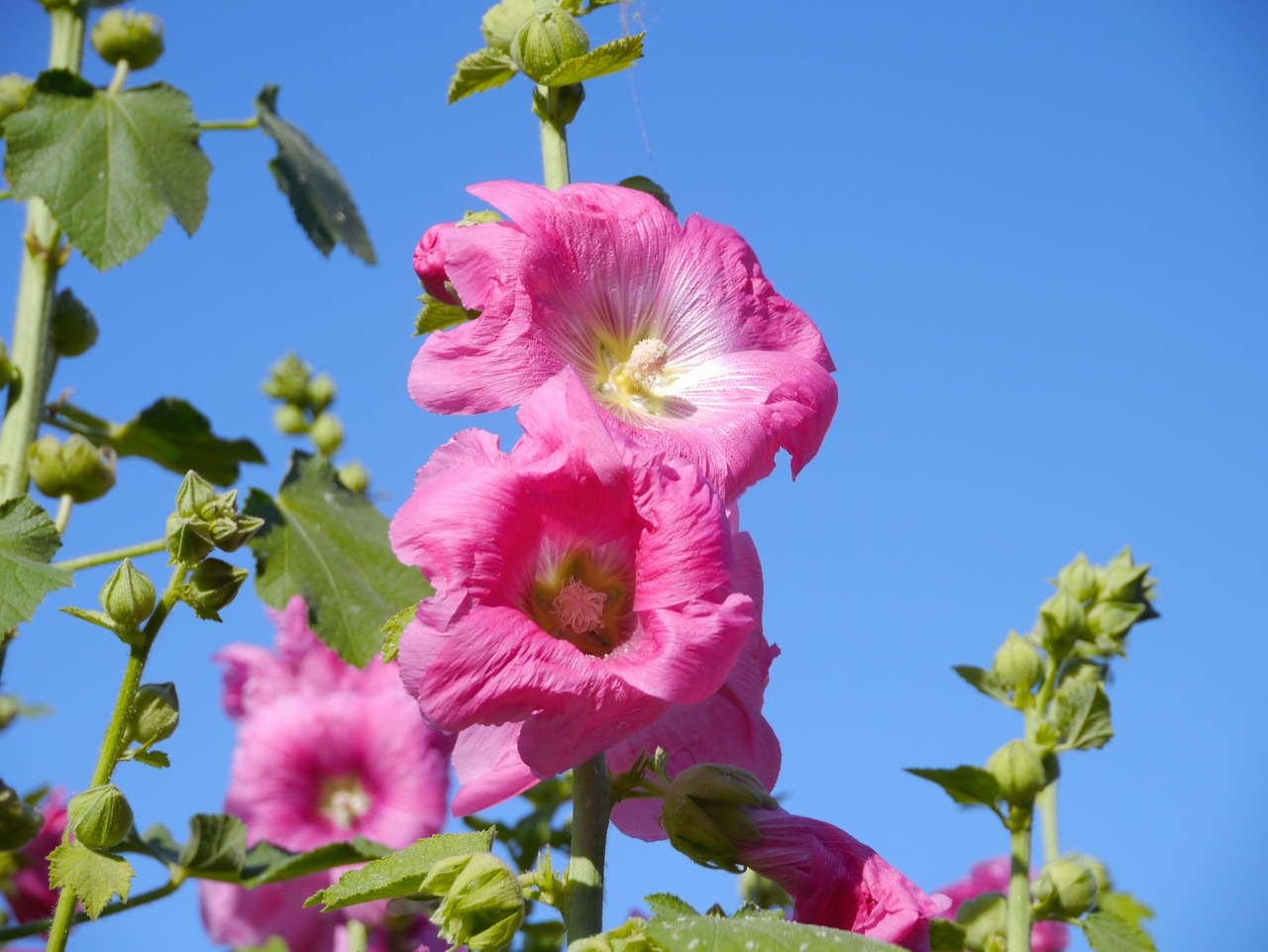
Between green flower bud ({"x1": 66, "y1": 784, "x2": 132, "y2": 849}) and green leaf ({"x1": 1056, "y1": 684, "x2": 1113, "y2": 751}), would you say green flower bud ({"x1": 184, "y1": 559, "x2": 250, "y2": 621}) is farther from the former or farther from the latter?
green leaf ({"x1": 1056, "y1": 684, "x2": 1113, "y2": 751})

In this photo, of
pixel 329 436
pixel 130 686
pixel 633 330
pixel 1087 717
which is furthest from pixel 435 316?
pixel 329 436

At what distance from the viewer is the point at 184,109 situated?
206cm

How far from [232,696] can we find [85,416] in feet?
1.64

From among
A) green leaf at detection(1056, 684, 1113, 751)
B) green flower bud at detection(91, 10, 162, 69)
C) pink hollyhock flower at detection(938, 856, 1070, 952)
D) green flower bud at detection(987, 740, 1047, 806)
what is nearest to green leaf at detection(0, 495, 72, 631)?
green flower bud at detection(91, 10, 162, 69)

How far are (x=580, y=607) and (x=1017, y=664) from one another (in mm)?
1113

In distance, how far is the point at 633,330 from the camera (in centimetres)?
116

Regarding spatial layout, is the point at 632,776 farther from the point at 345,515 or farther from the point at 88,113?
the point at 88,113

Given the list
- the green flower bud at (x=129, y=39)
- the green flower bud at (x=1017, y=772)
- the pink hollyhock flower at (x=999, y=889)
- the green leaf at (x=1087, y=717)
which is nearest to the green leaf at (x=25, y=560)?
the green flower bud at (x=129, y=39)

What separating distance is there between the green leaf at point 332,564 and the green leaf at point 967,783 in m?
0.71

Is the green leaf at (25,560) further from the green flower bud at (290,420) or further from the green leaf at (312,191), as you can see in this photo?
the green flower bud at (290,420)

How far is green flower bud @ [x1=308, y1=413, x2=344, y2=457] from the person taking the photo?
2736 millimetres

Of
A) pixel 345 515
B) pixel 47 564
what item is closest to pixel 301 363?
pixel 345 515

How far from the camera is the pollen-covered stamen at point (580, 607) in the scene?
94cm

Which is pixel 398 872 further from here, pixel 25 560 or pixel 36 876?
pixel 36 876
